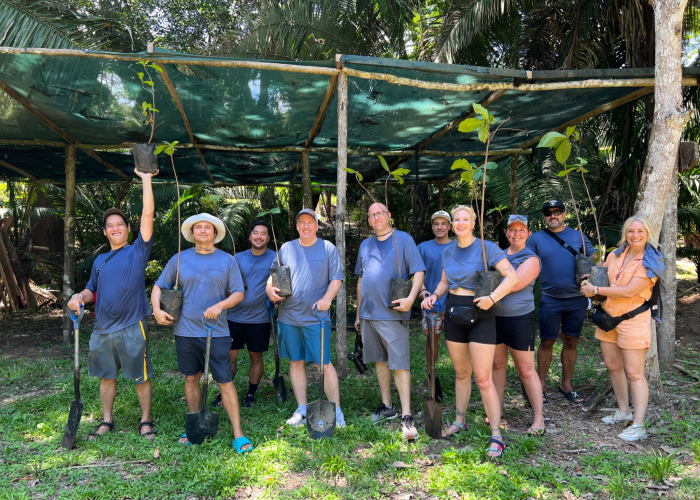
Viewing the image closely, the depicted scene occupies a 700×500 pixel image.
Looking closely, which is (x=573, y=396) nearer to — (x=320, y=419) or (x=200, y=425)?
(x=320, y=419)

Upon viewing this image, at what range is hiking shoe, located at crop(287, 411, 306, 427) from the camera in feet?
13.4

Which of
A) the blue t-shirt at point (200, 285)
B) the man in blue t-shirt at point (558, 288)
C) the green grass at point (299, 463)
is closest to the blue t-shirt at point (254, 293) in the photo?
the blue t-shirt at point (200, 285)

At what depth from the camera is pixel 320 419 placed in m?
3.90

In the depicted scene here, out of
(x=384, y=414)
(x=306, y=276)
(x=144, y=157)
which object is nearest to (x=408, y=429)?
(x=384, y=414)

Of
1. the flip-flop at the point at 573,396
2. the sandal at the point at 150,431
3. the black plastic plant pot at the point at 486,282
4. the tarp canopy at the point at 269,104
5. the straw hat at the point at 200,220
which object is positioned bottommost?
the flip-flop at the point at 573,396

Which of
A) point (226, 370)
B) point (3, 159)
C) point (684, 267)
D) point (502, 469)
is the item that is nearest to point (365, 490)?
point (502, 469)

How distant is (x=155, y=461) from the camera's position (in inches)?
141

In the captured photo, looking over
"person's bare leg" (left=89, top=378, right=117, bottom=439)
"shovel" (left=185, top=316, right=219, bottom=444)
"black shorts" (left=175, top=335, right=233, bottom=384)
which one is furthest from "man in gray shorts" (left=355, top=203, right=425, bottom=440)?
"person's bare leg" (left=89, top=378, right=117, bottom=439)

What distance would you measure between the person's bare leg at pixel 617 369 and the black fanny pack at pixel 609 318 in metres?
0.20

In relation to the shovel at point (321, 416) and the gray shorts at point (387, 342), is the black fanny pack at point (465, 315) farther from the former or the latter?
the shovel at point (321, 416)

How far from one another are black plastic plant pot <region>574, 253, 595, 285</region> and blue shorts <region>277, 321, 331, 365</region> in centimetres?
235

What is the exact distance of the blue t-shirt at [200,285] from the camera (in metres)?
3.76

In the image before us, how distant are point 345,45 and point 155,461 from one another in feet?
27.2

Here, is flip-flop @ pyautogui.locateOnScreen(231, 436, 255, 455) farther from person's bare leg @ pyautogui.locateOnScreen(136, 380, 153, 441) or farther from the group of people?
person's bare leg @ pyautogui.locateOnScreen(136, 380, 153, 441)
